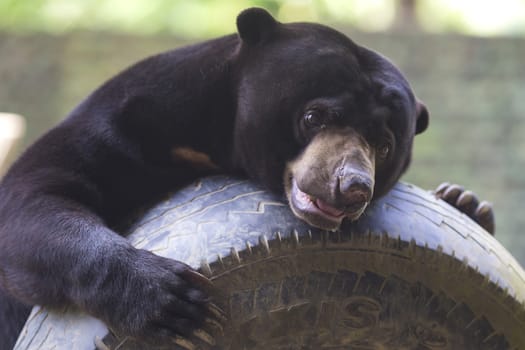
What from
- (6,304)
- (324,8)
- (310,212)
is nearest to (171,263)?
(310,212)

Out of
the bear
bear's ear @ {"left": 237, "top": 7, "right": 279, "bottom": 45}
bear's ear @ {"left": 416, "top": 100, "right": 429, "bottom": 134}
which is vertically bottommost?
bear's ear @ {"left": 416, "top": 100, "right": 429, "bottom": 134}

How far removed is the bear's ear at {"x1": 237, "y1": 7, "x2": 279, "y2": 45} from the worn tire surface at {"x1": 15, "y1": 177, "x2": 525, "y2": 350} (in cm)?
85

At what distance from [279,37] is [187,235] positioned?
1.07 m

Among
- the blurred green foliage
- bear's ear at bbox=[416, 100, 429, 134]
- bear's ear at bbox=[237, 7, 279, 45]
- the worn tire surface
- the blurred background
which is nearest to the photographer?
the worn tire surface

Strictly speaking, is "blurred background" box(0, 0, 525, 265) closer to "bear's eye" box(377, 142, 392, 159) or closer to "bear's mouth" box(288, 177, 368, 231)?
"bear's eye" box(377, 142, 392, 159)

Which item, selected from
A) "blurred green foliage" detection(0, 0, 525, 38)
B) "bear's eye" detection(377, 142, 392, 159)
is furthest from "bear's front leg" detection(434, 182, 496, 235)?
"blurred green foliage" detection(0, 0, 525, 38)

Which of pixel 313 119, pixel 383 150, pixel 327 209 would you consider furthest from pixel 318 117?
pixel 327 209

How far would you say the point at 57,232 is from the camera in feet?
9.20

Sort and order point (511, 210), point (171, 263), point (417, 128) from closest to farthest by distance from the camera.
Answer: point (171, 263) < point (417, 128) < point (511, 210)

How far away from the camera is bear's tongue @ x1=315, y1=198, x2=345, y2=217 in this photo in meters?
2.68

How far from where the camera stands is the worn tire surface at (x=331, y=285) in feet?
8.07

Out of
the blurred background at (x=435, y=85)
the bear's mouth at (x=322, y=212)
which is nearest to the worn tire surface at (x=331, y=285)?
the bear's mouth at (x=322, y=212)

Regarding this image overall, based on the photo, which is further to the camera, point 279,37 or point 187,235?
point 279,37

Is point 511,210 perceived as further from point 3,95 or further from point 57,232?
point 57,232
